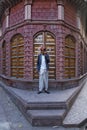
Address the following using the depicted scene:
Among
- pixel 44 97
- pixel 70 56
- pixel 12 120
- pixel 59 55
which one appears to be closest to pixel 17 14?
pixel 59 55

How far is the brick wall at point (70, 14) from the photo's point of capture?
1225 centimetres

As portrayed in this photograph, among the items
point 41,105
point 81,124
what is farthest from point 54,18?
point 81,124

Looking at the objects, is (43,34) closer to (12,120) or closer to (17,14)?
(17,14)

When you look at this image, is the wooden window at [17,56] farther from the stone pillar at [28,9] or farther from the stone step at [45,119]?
the stone step at [45,119]

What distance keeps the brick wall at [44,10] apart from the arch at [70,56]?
1.55 metres

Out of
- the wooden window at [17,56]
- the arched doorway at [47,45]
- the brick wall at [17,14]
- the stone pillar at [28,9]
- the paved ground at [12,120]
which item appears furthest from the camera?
the wooden window at [17,56]

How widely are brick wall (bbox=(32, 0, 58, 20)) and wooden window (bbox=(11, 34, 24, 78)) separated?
5.13ft

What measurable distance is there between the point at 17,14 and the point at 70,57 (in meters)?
3.75

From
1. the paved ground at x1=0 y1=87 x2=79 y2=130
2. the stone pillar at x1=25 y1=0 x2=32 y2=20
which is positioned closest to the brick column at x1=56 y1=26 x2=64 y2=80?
the stone pillar at x1=25 y1=0 x2=32 y2=20

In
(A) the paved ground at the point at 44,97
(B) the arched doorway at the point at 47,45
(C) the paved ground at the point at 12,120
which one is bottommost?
(C) the paved ground at the point at 12,120

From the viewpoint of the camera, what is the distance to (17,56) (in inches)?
496

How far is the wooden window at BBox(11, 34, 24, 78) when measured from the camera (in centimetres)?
1218

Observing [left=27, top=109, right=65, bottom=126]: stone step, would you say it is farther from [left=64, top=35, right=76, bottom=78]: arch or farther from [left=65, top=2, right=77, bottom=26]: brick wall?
[left=65, top=2, right=77, bottom=26]: brick wall

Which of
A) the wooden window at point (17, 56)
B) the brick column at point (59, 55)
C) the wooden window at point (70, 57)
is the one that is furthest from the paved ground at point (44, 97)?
the wooden window at point (70, 57)
